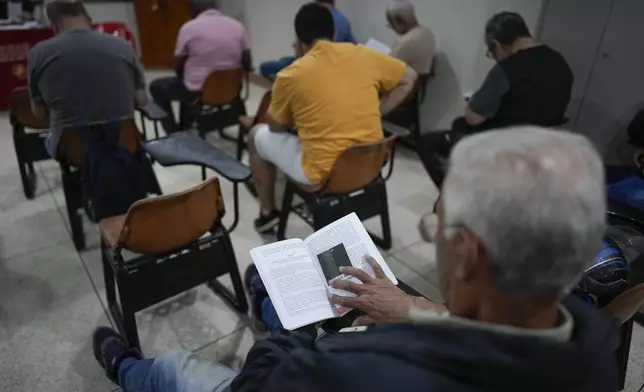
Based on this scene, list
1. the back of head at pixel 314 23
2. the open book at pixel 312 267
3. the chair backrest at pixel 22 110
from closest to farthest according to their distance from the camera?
the open book at pixel 312 267
the back of head at pixel 314 23
the chair backrest at pixel 22 110

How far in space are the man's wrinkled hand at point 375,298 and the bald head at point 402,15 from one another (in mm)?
2551

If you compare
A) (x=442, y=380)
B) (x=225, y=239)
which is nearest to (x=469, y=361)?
(x=442, y=380)

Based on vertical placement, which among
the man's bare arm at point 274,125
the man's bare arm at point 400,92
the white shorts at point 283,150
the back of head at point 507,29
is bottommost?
the white shorts at point 283,150

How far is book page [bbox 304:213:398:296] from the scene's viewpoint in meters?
1.30

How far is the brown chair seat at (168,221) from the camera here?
4.99ft

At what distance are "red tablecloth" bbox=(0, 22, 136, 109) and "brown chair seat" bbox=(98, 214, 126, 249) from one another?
8.39 ft

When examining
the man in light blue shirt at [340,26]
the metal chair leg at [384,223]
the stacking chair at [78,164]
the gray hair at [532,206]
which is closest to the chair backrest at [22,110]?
the stacking chair at [78,164]

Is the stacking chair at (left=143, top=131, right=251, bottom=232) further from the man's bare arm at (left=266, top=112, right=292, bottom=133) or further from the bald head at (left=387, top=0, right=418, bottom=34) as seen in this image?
the bald head at (left=387, top=0, right=418, bottom=34)

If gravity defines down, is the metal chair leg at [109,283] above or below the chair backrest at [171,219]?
below

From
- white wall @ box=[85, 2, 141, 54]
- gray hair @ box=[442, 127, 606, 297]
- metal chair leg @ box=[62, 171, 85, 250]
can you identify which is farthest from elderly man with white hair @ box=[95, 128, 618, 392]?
white wall @ box=[85, 2, 141, 54]

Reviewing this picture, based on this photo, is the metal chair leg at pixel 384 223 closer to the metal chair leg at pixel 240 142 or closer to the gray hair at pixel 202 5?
the metal chair leg at pixel 240 142

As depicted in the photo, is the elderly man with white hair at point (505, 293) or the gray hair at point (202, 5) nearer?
the elderly man with white hair at point (505, 293)

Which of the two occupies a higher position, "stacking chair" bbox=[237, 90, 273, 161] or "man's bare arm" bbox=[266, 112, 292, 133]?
"man's bare arm" bbox=[266, 112, 292, 133]

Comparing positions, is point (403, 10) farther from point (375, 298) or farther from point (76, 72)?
point (375, 298)
